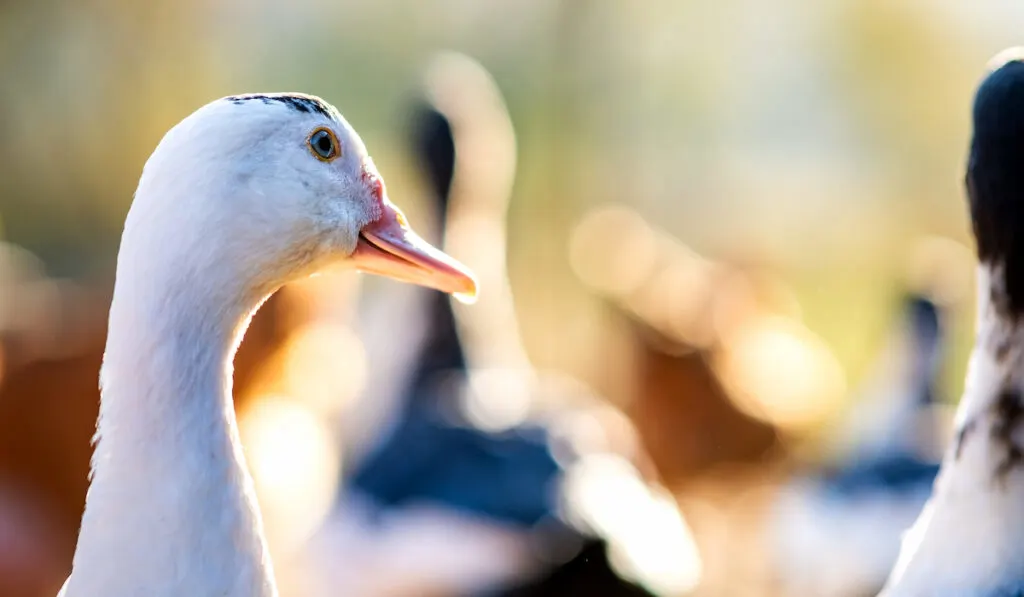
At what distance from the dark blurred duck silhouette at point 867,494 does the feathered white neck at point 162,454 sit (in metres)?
2.96

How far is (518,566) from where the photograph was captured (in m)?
3.21

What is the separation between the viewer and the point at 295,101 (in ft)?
4.97

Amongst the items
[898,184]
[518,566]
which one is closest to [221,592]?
[518,566]

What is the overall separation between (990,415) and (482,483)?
6.11 ft

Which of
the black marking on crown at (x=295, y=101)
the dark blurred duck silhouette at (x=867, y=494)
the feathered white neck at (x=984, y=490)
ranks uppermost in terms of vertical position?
the black marking on crown at (x=295, y=101)

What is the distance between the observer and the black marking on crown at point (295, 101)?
1454 millimetres

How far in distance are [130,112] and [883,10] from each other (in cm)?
476

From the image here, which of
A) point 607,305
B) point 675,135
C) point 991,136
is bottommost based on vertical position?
point 607,305

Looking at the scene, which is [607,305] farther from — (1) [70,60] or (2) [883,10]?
(1) [70,60]

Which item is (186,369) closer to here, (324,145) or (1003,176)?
(324,145)

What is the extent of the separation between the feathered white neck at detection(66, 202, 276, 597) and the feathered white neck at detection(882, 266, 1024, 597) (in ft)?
3.34

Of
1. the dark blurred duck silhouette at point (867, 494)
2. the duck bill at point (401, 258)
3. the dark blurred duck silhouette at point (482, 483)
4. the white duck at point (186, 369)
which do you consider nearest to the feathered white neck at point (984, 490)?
the duck bill at point (401, 258)

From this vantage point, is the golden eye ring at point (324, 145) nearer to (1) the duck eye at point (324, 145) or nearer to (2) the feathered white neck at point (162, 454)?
(1) the duck eye at point (324, 145)

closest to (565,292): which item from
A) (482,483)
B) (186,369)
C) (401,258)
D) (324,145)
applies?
(482,483)
